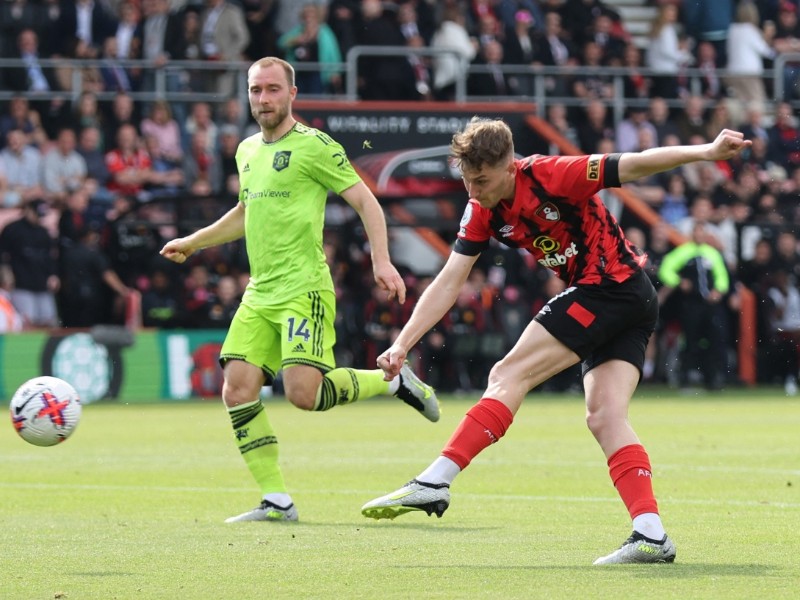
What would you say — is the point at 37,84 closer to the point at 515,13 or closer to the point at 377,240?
the point at 515,13

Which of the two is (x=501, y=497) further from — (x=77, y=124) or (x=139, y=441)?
(x=77, y=124)

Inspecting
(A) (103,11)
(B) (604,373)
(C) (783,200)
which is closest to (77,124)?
(A) (103,11)

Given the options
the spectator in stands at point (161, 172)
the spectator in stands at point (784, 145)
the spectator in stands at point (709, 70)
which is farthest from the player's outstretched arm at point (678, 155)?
the spectator in stands at point (709, 70)

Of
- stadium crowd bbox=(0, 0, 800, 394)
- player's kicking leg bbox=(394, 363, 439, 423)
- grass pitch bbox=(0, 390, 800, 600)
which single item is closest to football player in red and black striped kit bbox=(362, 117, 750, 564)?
grass pitch bbox=(0, 390, 800, 600)

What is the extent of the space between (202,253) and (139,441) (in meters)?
7.01

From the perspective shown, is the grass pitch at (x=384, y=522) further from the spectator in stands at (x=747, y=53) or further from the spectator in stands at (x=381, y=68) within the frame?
the spectator in stands at (x=747, y=53)

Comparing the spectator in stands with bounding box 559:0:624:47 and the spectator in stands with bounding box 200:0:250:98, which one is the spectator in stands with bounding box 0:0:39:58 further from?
the spectator in stands with bounding box 559:0:624:47

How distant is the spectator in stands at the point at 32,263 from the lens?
2086 centimetres

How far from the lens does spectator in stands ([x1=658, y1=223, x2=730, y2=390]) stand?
2283 cm

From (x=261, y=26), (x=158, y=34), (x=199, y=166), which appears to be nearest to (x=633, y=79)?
(x=261, y=26)

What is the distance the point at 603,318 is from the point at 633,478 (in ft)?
2.31

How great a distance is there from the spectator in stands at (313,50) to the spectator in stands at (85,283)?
13.2 ft

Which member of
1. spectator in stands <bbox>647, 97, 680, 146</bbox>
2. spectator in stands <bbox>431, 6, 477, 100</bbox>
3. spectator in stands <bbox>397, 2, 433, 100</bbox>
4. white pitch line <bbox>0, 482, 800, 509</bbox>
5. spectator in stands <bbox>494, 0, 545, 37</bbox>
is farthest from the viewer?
spectator in stands <bbox>494, 0, 545, 37</bbox>

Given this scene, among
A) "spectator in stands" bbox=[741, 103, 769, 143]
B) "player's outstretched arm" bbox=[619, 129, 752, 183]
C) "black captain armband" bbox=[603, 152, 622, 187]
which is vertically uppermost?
"player's outstretched arm" bbox=[619, 129, 752, 183]
